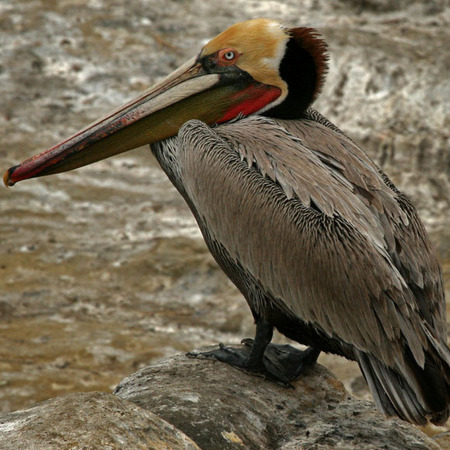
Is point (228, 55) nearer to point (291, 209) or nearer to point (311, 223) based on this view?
point (291, 209)

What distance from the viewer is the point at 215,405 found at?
3.46 m

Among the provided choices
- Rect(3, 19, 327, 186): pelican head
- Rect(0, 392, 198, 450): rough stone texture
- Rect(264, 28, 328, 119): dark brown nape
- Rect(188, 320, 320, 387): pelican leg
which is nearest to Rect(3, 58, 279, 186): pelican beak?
Rect(3, 19, 327, 186): pelican head

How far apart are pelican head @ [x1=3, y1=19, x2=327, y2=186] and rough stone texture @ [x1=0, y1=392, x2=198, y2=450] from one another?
4.66 ft

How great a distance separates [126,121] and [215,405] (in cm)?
146

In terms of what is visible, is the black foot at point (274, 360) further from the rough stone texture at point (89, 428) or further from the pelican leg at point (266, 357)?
the rough stone texture at point (89, 428)

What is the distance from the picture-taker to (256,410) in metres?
3.55

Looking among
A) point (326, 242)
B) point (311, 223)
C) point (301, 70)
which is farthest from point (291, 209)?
point (301, 70)

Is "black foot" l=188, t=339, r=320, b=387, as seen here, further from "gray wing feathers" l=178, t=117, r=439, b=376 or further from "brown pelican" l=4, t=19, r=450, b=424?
"gray wing feathers" l=178, t=117, r=439, b=376

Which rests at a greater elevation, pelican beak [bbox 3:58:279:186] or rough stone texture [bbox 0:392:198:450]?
pelican beak [bbox 3:58:279:186]

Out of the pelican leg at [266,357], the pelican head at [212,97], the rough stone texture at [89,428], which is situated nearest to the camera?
the rough stone texture at [89,428]

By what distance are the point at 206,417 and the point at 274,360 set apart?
725mm

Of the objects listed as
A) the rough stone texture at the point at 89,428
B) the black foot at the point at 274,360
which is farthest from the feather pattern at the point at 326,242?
the rough stone texture at the point at 89,428

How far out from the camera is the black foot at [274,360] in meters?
3.86

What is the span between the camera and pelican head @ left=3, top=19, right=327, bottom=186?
3943mm
